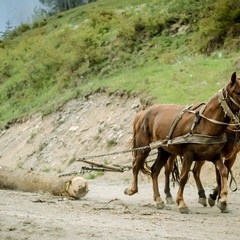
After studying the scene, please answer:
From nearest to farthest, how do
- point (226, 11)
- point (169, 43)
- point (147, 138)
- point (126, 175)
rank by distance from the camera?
1. point (147, 138)
2. point (126, 175)
3. point (226, 11)
4. point (169, 43)

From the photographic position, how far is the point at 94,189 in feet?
54.4

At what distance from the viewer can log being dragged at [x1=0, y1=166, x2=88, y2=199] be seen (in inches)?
500

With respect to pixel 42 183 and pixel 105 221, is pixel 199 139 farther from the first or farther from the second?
pixel 42 183

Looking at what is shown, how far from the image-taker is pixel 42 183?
13.9 meters

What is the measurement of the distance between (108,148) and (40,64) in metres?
20.7

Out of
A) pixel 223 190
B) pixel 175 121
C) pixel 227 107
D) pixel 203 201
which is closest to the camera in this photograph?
pixel 227 107

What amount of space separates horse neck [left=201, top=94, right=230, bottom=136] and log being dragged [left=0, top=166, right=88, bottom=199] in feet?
12.4

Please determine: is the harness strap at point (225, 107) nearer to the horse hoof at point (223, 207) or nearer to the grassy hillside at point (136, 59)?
the horse hoof at point (223, 207)

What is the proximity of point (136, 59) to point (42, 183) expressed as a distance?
20.4m

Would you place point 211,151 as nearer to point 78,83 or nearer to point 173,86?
point 173,86

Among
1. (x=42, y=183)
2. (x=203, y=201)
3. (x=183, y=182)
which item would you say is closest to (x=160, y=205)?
(x=183, y=182)

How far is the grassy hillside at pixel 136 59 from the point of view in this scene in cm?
2450

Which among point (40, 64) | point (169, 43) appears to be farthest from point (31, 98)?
point (169, 43)

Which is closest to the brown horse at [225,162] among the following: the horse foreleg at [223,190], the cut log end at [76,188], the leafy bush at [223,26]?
the horse foreleg at [223,190]
